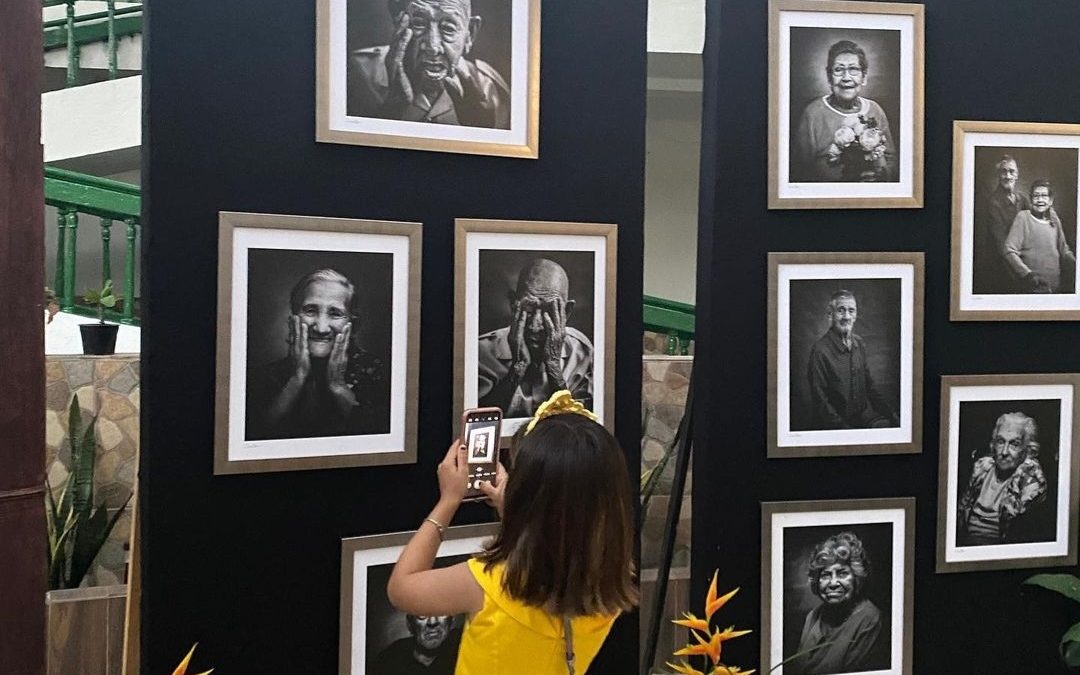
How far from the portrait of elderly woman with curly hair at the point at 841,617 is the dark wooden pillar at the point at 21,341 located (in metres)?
1.95

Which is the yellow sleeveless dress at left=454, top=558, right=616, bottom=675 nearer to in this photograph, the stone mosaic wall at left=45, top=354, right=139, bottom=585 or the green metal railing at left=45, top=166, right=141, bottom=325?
the stone mosaic wall at left=45, top=354, right=139, bottom=585

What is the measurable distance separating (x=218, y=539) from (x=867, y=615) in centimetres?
171

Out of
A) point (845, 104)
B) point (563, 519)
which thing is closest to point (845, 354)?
point (845, 104)

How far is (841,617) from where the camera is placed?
2490mm

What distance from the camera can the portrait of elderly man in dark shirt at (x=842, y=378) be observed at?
94.9 inches

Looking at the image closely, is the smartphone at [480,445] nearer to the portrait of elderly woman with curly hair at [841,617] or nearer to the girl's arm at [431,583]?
the girl's arm at [431,583]

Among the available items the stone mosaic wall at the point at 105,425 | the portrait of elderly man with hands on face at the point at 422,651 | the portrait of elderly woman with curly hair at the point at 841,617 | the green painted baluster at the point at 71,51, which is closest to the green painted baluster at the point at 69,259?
the stone mosaic wall at the point at 105,425

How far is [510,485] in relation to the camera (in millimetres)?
1593

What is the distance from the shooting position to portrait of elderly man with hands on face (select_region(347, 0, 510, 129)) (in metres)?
2.03

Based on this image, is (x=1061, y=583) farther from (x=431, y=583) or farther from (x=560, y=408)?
(x=431, y=583)

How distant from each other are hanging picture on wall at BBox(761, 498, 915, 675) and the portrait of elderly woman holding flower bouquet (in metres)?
0.88

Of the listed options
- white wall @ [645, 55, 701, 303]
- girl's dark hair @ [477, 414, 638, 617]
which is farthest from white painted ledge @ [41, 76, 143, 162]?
girl's dark hair @ [477, 414, 638, 617]

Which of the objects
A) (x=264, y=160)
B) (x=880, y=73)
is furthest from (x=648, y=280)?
(x=264, y=160)

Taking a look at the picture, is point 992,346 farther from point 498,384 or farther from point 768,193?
point 498,384
